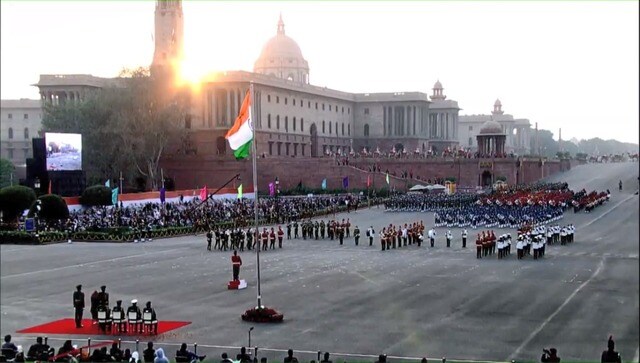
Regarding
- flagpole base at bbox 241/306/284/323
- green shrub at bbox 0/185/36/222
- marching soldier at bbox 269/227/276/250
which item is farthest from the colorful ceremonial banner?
flagpole base at bbox 241/306/284/323

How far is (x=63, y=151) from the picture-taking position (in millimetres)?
54562

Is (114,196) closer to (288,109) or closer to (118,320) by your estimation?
(118,320)

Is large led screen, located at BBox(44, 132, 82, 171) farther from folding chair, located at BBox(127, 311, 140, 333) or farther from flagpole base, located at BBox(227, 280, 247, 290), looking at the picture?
folding chair, located at BBox(127, 311, 140, 333)

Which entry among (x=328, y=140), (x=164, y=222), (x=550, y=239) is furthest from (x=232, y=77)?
(x=550, y=239)

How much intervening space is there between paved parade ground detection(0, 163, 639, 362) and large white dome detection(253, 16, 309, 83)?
91078 mm

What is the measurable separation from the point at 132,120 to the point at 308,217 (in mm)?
26172

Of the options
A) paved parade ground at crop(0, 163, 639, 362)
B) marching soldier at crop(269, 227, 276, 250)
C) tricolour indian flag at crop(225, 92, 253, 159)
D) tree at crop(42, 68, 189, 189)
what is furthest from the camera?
tree at crop(42, 68, 189, 189)

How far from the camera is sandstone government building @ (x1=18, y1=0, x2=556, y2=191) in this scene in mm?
92438

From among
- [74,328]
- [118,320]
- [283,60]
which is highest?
[283,60]

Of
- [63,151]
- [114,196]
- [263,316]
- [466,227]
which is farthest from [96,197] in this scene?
[263,316]

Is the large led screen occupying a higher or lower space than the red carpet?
higher

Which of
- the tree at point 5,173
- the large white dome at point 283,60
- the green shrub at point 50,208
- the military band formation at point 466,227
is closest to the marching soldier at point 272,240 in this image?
the military band formation at point 466,227

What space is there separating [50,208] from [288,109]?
2278 inches

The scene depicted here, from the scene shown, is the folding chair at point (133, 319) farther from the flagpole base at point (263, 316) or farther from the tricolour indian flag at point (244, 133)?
the tricolour indian flag at point (244, 133)
